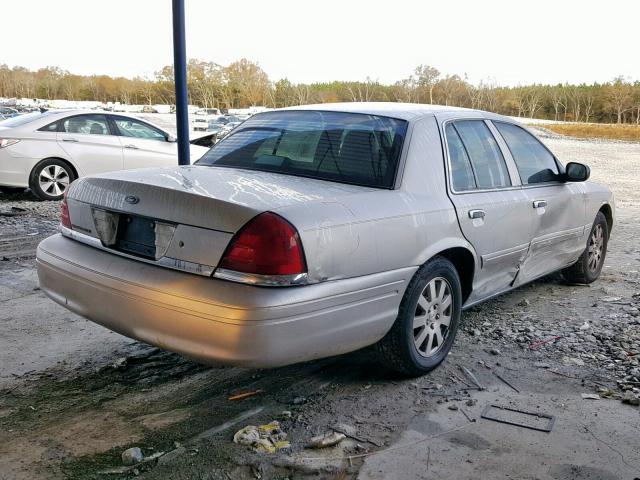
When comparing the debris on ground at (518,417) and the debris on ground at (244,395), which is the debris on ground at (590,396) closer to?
the debris on ground at (518,417)

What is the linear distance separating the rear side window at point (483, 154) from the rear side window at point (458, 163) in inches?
2.2

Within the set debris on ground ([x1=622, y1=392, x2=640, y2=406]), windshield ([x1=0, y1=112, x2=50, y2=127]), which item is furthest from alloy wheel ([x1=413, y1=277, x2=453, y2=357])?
windshield ([x1=0, y1=112, x2=50, y2=127])

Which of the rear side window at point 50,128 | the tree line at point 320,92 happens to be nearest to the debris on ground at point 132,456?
the rear side window at point 50,128

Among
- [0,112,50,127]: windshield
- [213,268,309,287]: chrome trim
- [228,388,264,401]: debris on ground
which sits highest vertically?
[0,112,50,127]: windshield

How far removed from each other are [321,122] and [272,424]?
1882 mm

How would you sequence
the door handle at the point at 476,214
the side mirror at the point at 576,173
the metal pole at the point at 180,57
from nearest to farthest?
1. the door handle at the point at 476,214
2. the side mirror at the point at 576,173
3. the metal pole at the point at 180,57

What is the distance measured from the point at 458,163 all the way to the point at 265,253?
1.73m

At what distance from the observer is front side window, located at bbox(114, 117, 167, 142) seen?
35.1 ft

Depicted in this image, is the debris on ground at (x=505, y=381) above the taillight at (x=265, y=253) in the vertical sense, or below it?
below

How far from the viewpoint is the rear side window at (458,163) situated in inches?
153

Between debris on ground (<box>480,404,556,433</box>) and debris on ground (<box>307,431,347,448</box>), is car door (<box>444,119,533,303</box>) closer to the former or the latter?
debris on ground (<box>480,404,556,433</box>)

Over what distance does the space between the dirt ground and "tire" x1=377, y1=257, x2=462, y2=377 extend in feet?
0.40

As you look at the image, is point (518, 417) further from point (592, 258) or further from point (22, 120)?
point (22, 120)

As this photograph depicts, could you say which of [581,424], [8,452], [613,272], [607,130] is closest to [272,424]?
[8,452]
